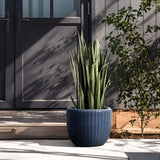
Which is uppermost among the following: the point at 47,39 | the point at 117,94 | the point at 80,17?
the point at 80,17

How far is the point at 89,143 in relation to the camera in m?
3.04

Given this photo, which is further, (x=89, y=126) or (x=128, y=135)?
(x=128, y=135)

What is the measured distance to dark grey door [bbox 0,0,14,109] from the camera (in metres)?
3.96

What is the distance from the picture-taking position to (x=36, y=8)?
13.2 feet

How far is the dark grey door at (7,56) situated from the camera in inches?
156

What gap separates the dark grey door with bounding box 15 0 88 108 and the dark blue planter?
0.97m

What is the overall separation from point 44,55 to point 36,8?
1.95 feet

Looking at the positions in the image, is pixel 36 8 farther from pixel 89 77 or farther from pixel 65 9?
pixel 89 77

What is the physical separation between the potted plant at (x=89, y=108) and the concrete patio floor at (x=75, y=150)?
11cm

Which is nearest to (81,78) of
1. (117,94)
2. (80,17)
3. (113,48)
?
(113,48)

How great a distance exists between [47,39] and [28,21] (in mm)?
317

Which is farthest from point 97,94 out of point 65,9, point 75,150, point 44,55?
point 65,9

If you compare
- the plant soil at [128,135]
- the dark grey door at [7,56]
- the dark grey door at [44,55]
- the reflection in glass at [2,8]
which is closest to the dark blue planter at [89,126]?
the plant soil at [128,135]

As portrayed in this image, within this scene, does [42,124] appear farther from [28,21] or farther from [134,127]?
[28,21]
